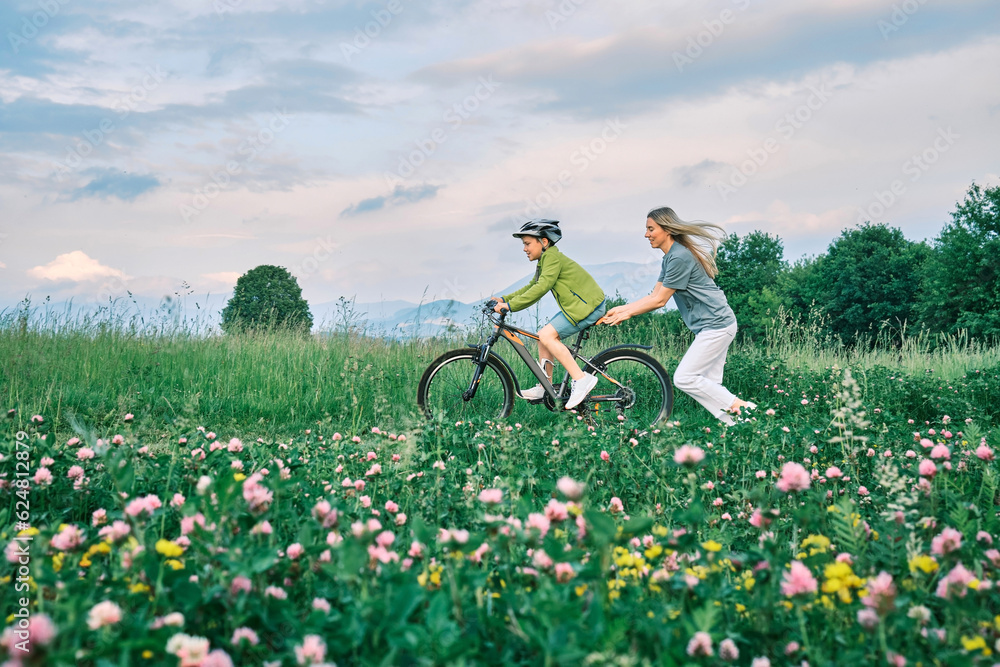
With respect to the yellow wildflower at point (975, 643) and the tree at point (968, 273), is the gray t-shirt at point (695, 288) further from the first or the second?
the tree at point (968, 273)

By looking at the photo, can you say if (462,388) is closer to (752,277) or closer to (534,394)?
(534,394)

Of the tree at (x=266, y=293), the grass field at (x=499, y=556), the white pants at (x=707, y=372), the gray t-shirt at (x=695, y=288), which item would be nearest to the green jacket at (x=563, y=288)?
the gray t-shirt at (x=695, y=288)

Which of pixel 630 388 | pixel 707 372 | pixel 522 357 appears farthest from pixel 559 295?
pixel 707 372

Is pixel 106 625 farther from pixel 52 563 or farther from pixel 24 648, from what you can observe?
pixel 52 563

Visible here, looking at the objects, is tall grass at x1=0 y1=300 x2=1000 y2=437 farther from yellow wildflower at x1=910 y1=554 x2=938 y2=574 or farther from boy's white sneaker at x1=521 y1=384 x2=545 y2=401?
yellow wildflower at x1=910 y1=554 x2=938 y2=574

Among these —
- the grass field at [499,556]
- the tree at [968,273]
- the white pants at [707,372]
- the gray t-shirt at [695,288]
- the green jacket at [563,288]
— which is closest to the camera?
the grass field at [499,556]

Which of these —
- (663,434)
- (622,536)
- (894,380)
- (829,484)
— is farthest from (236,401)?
(894,380)

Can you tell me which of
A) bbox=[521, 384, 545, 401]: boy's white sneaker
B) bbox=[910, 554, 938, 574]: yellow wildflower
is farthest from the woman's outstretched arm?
bbox=[910, 554, 938, 574]: yellow wildflower

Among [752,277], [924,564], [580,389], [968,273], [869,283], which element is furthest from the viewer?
[752,277]

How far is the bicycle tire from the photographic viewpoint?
700 cm

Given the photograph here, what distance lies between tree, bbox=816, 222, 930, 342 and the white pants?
105 feet

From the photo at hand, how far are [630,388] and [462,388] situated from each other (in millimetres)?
1895

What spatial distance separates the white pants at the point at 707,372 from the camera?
6.38 m

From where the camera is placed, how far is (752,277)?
46.0 metres
